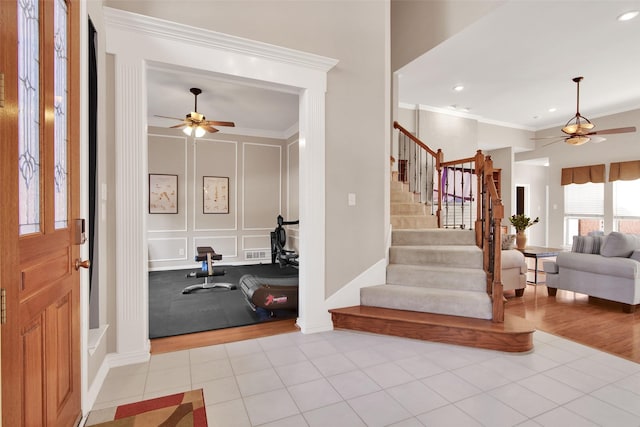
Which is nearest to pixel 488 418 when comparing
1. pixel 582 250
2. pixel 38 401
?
pixel 38 401

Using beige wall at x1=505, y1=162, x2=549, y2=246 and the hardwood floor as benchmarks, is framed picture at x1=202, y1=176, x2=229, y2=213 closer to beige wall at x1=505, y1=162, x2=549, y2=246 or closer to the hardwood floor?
the hardwood floor

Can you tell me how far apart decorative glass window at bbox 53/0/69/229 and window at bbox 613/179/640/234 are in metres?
9.63

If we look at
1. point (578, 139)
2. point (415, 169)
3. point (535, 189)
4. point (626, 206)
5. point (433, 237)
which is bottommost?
point (433, 237)

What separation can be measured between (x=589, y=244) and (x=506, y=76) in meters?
2.93

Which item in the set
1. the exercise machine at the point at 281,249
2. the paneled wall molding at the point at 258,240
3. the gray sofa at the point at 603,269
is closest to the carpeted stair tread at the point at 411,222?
the gray sofa at the point at 603,269

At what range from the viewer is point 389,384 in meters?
2.29

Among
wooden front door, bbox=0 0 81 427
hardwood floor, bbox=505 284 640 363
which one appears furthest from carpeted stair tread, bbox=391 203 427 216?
wooden front door, bbox=0 0 81 427

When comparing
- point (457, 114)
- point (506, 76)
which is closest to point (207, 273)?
point (506, 76)

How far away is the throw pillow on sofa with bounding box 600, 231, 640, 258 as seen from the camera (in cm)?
409

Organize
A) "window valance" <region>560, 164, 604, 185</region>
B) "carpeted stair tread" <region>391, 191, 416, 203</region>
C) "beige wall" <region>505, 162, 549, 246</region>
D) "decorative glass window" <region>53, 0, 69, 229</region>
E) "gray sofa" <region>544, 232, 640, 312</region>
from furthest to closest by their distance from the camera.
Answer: "beige wall" <region>505, 162, 549, 246</region>
"window valance" <region>560, 164, 604, 185</region>
"carpeted stair tread" <region>391, 191, 416, 203</region>
"gray sofa" <region>544, 232, 640, 312</region>
"decorative glass window" <region>53, 0, 69, 229</region>

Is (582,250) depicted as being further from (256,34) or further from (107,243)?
(107,243)

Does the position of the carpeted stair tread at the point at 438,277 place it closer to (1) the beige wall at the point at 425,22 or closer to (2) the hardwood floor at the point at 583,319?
(2) the hardwood floor at the point at 583,319

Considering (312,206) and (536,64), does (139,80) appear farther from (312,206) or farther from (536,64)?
(536,64)

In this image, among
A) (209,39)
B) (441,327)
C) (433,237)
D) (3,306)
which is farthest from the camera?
(433,237)
